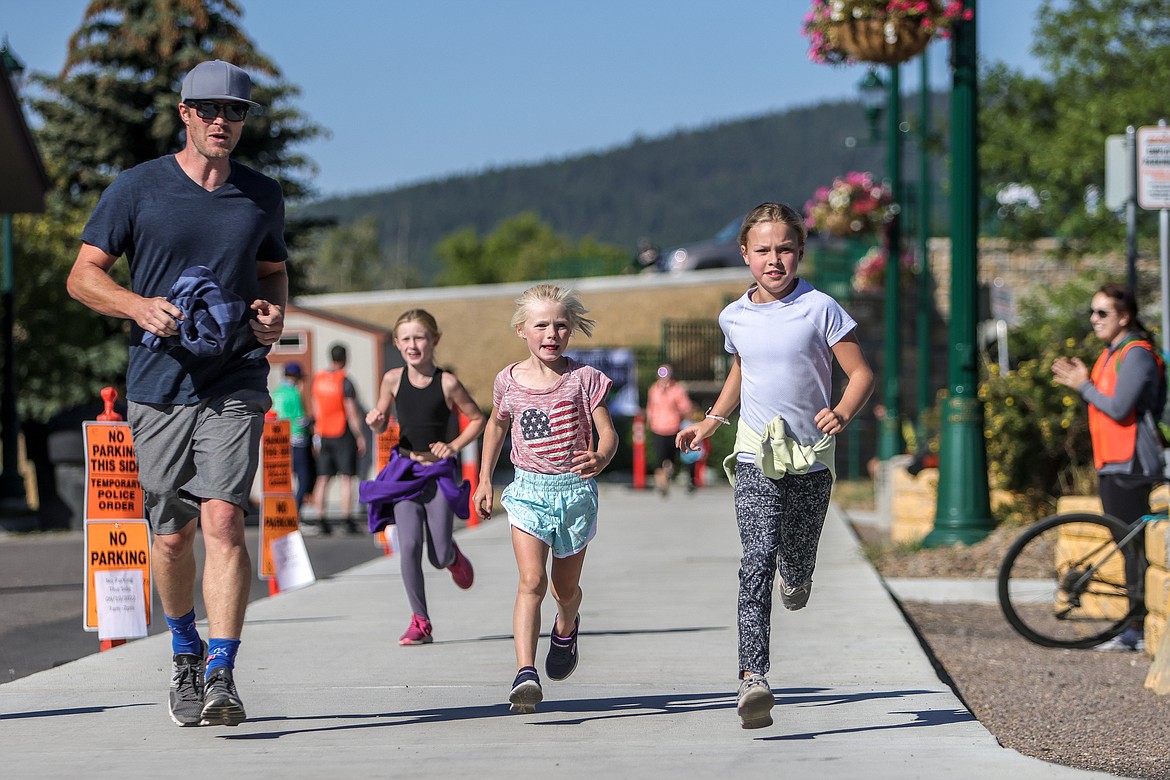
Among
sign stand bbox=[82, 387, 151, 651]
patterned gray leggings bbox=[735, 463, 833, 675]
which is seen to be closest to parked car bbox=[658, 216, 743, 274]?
sign stand bbox=[82, 387, 151, 651]

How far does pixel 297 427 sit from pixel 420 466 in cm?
834

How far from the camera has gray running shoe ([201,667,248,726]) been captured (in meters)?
5.23

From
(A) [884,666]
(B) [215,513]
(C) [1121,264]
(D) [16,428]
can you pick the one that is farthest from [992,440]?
(C) [1121,264]

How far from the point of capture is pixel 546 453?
18.8ft

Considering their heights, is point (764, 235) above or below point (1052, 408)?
above

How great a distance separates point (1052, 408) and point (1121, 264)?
77.4 feet

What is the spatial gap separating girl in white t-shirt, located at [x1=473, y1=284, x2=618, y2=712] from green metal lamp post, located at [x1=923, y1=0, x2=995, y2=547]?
6670 mm

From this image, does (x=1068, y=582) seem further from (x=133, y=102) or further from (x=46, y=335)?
(x=133, y=102)

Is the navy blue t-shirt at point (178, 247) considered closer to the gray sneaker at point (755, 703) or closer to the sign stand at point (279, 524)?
the gray sneaker at point (755, 703)

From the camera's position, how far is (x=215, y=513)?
5293 mm

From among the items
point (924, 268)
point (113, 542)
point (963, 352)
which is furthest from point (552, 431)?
point (924, 268)

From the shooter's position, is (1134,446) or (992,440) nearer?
(1134,446)

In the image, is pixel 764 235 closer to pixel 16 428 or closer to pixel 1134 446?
pixel 1134 446

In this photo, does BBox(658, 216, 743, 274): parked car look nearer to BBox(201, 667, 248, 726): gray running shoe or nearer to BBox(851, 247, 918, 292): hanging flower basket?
BBox(851, 247, 918, 292): hanging flower basket
